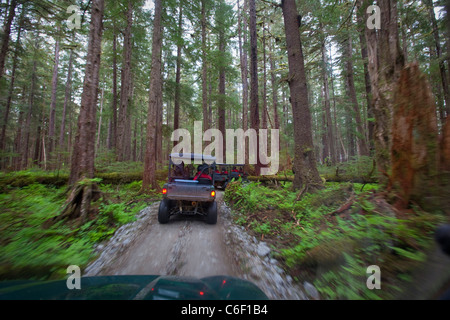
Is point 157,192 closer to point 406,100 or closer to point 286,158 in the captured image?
point 406,100

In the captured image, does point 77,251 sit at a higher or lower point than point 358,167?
lower

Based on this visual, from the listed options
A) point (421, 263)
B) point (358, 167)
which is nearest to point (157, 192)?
point (421, 263)

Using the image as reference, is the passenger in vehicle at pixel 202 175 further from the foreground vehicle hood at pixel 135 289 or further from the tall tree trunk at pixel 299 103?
the foreground vehicle hood at pixel 135 289

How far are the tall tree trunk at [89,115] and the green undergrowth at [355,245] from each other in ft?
17.8

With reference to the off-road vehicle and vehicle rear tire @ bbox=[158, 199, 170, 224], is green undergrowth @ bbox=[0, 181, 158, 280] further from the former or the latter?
the off-road vehicle

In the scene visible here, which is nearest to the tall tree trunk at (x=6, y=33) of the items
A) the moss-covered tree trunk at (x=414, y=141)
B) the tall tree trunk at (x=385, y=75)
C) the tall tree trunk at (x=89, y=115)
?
the tall tree trunk at (x=89, y=115)

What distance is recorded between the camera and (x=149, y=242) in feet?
12.5

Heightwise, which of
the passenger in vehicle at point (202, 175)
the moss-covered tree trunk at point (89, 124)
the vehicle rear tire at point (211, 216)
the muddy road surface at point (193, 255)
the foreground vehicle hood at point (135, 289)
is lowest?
the muddy road surface at point (193, 255)

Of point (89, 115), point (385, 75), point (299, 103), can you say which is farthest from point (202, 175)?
point (385, 75)

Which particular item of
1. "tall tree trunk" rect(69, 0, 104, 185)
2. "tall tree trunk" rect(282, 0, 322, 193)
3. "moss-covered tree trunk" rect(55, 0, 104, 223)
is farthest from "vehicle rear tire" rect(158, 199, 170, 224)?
"tall tree trunk" rect(282, 0, 322, 193)

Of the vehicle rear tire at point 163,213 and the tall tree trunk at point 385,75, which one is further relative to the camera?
the vehicle rear tire at point 163,213

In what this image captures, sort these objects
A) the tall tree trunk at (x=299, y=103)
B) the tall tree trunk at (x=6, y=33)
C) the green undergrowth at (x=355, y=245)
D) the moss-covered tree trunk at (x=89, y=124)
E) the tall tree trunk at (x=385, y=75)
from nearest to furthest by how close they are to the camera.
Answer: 1. the green undergrowth at (x=355, y=245)
2. the tall tree trunk at (x=385, y=75)
3. the moss-covered tree trunk at (x=89, y=124)
4. the tall tree trunk at (x=299, y=103)
5. the tall tree trunk at (x=6, y=33)

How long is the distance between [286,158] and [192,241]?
48.9 ft

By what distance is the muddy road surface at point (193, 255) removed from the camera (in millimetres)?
2637
